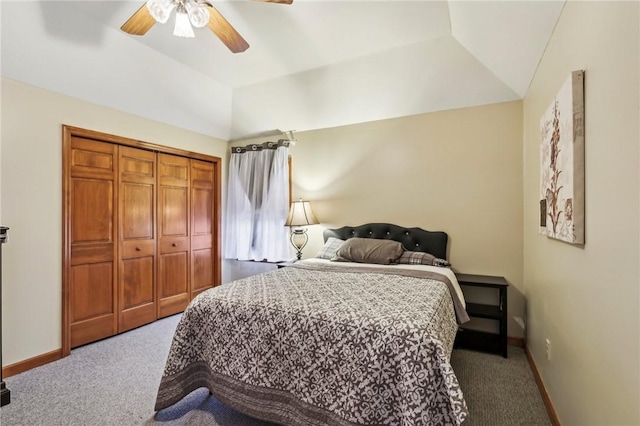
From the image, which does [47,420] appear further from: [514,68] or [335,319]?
[514,68]

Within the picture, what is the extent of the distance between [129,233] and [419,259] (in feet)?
9.78

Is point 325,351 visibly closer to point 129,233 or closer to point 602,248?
point 602,248

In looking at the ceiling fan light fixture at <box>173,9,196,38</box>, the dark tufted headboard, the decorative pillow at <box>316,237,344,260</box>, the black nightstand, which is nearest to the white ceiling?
the ceiling fan light fixture at <box>173,9,196,38</box>

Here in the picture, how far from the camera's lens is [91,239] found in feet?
9.56

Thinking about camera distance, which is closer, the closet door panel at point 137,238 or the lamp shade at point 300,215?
the closet door panel at point 137,238

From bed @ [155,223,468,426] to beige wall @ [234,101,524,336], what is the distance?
3.31 ft

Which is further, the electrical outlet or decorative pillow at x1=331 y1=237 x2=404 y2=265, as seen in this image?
decorative pillow at x1=331 y1=237 x2=404 y2=265

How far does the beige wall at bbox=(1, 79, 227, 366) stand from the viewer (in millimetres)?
2326

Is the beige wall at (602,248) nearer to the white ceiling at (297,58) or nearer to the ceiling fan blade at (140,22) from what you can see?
the white ceiling at (297,58)

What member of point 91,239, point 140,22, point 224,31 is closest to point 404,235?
point 224,31

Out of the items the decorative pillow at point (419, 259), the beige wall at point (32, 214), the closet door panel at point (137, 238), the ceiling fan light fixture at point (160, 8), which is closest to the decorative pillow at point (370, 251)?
the decorative pillow at point (419, 259)

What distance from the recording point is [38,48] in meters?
2.31

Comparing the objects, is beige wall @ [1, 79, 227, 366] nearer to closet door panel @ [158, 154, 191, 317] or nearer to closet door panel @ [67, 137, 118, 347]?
closet door panel @ [67, 137, 118, 347]

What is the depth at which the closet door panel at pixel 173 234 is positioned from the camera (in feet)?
11.7
